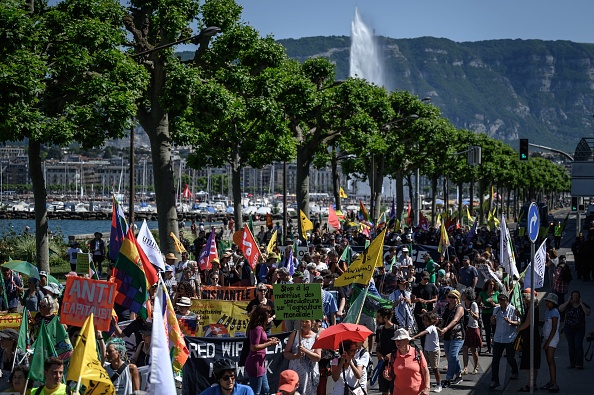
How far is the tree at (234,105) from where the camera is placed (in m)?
28.2

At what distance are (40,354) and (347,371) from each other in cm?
323

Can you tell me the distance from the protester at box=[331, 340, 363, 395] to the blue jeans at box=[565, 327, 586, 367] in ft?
20.5

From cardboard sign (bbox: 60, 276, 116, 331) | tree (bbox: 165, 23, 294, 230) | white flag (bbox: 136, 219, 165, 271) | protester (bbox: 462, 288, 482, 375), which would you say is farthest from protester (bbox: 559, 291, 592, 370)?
tree (bbox: 165, 23, 294, 230)

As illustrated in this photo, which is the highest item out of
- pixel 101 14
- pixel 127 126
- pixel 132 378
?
pixel 101 14

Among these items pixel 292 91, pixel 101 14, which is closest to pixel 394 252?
pixel 101 14

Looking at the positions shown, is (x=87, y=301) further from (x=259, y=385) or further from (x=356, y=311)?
(x=356, y=311)

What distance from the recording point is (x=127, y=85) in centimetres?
2434

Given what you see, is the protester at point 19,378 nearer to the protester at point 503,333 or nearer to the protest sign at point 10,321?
the protest sign at point 10,321

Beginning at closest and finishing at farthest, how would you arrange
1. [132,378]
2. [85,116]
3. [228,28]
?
[132,378] → [85,116] → [228,28]

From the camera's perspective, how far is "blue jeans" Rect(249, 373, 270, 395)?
11.6 meters

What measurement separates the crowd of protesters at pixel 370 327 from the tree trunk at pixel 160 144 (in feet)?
15.6

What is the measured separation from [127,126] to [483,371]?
11.1 meters

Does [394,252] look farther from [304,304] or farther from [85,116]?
[304,304]

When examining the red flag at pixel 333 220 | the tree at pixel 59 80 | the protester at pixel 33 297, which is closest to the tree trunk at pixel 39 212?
the tree at pixel 59 80
